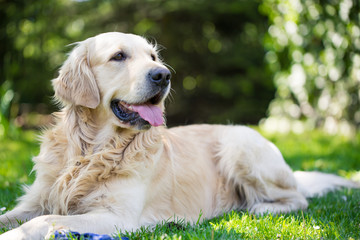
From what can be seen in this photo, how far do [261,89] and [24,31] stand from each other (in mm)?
6695

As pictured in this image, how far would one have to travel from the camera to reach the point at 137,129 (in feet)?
9.45

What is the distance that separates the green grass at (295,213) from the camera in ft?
8.02

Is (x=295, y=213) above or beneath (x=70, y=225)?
beneath

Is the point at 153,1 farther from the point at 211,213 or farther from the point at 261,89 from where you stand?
the point at 211,213

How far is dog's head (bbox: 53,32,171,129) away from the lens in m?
2.89

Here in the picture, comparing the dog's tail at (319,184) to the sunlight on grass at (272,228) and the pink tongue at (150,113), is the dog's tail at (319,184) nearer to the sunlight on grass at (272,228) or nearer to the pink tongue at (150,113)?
the sunlight on grass at (272,228)

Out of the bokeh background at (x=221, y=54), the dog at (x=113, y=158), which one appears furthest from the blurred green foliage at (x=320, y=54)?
the dog at (x=113, y=158)

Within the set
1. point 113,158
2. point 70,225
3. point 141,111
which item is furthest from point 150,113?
point 70,225

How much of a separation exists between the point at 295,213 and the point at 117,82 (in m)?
1.79

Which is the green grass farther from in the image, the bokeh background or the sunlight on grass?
the bokeh background

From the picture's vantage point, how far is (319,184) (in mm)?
4066

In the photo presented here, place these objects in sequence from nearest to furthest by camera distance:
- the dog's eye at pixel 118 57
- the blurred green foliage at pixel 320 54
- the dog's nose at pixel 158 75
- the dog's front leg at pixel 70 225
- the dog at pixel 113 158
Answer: the dog's front leg at pixel 70 225 < the dog at pixel 113 158 < the dog's nose at pixel 158 75 < the dog's eye at pixel 118 57 < the blurred green foliage at pixel 320 54

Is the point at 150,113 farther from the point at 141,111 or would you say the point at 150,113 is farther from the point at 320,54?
the point at 320,54

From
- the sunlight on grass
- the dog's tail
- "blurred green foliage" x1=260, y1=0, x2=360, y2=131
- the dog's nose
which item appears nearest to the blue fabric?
the sunlight on grass
